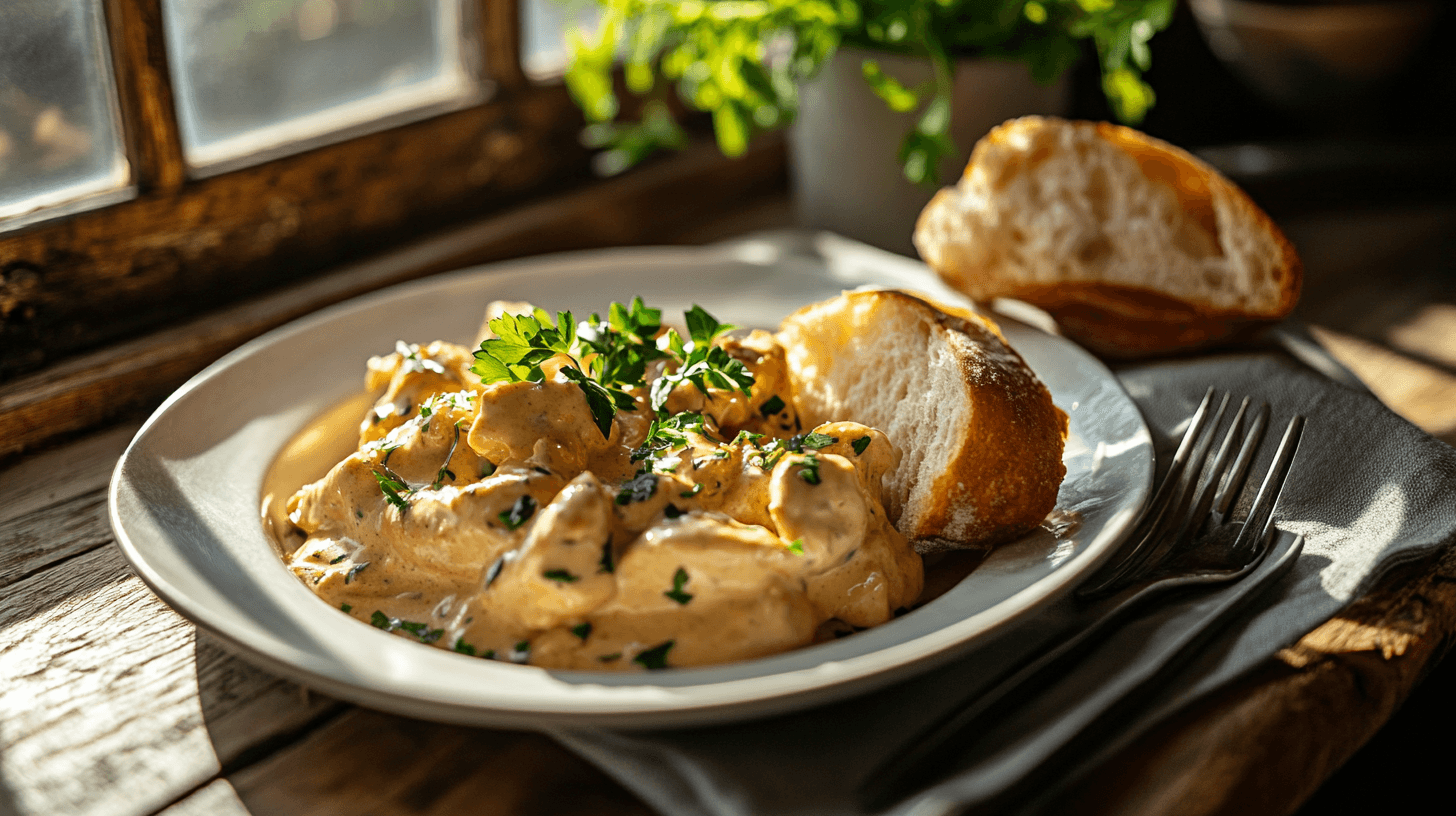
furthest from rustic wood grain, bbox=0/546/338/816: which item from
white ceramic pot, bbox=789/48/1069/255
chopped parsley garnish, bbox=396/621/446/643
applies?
white ceramic pot, bbox=789/48/1069/255

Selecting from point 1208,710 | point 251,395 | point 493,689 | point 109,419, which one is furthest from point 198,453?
point 1208,710

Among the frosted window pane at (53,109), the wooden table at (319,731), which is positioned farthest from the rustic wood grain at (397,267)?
the wooden table at (319,731)

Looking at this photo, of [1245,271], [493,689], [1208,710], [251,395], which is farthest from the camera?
[1245,271]

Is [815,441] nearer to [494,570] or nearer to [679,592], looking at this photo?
[679,592]

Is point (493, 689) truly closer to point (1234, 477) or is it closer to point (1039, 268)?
point (1234, 477)

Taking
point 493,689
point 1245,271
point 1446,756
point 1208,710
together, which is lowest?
point 1446,756

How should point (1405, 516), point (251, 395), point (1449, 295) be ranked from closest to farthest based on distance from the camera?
point (1405, 516)
point (251, 395)
point (1449, 295)

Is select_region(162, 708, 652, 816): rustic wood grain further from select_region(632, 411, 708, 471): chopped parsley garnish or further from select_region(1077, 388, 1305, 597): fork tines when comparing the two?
select_region(1077, 388, 1305, 597): fork tines
